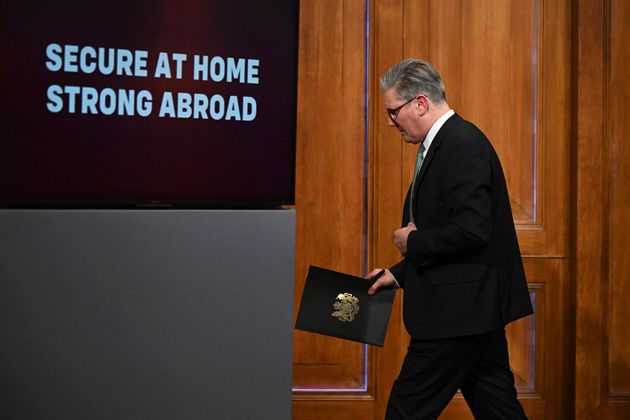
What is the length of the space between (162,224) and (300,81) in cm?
202

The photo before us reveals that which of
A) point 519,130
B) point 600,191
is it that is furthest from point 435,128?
point 600,191

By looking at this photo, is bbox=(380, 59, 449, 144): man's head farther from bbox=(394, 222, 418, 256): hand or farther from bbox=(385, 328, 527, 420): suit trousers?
bbox=(385, 328, 527, 420): suit trousers

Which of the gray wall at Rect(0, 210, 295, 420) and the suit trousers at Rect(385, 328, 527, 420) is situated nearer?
the gray wall at Rect(0, 210, 295, 420)

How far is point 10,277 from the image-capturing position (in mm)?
1425

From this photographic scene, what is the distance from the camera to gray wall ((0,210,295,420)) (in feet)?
4.71

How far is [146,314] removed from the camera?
1483mm

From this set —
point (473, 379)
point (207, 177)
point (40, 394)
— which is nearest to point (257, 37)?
point (207, 177)

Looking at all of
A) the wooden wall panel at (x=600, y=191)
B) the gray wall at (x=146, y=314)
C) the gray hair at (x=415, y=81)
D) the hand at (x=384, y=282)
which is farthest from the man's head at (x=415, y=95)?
the wooden wall panel at (x=600, y=191)

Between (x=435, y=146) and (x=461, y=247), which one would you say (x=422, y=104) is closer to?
(x=435, y=146)

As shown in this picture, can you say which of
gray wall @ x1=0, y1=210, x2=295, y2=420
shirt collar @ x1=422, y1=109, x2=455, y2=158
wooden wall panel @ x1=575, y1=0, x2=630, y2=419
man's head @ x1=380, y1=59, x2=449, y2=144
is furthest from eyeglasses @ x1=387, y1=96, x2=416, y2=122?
wooden wall panel @ x1=575, y1=0, x2=630, y2=419

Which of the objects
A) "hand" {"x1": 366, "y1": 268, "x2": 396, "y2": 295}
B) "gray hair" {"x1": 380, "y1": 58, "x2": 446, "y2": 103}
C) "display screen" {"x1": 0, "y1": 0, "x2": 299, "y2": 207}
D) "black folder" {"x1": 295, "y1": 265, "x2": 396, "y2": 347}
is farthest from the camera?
"gray hair" {"x1": 380, "y1": 58, "x2": 446, "y2": 103}

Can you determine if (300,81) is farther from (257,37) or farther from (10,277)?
(10,277)

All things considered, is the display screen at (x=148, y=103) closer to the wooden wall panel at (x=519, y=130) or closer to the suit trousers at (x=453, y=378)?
the suit trousers at (x=453, y=378)

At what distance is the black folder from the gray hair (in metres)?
0.64
